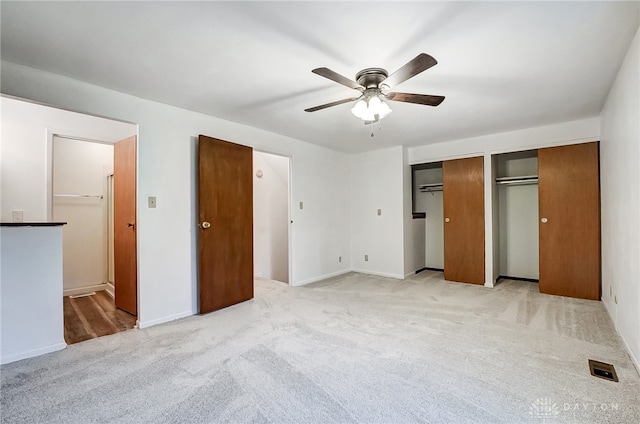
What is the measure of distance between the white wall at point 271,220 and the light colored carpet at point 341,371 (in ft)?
6.74

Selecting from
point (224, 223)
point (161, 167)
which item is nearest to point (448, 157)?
point (224, 223)

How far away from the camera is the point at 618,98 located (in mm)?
2438

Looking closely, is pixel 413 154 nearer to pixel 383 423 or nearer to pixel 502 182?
pixel 502 182

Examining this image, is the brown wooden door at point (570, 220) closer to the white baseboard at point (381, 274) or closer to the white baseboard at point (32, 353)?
the white baseboard at point (381, 274)

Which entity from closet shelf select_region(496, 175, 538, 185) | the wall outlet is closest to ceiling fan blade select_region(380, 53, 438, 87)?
closet shelf select_region(496, 175, 538, 185)

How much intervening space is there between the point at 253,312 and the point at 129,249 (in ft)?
5.24

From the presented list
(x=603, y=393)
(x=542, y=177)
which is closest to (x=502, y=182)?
(x=542, y=177)

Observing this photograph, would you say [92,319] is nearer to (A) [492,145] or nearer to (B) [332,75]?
(B) [332,75]

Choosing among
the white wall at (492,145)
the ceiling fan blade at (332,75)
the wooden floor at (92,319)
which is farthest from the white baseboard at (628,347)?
the wooden floor at (92,319)

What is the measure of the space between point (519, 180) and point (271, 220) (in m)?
4.08

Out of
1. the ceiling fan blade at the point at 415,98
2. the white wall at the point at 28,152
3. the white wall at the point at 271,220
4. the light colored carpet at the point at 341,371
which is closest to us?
the light colored carpet at the point at 341,371

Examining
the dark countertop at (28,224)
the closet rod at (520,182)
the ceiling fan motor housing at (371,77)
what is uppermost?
the ceiling fan motor housing at (371,77)

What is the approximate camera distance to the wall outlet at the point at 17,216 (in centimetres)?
308

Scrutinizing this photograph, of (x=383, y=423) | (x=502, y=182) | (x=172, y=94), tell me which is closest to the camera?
(x=383, y=423)
